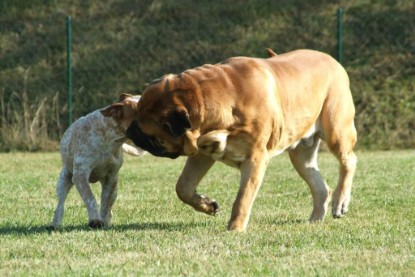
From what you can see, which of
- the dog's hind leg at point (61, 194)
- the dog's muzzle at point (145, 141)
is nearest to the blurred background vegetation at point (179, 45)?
the dog's hind leg at point (61, 194)

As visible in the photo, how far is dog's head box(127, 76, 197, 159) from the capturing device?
24.0ft

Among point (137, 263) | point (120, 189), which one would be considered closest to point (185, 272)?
point (137, 263)

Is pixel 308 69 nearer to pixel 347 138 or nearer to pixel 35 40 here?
pixel 347 138

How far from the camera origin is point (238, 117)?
24.8ft

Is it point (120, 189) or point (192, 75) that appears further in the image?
point (120, 189)

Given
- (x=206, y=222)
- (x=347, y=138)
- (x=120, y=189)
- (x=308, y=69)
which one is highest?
(x=308, y=69)

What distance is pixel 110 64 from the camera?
2133 centimetres

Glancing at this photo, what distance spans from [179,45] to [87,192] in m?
13.7

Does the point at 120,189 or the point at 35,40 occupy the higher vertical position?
the point at 120,189

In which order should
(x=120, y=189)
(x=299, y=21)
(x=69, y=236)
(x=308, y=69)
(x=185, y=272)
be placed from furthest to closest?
(x=299, y=21)
(x=120, y=189)
(x=308, y=69)
(x=69, y=236)
(x=185, y=272)

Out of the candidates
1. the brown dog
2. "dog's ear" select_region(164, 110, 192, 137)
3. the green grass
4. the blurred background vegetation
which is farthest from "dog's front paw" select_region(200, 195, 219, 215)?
the blurred background vegetation

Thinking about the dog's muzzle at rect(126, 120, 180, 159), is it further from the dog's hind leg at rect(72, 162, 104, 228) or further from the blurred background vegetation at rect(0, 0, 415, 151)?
the blurred background vegetation at rect(0, 0, 415, 151)

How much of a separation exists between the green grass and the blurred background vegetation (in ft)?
22.5

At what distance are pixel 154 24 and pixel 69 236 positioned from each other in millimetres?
15407
